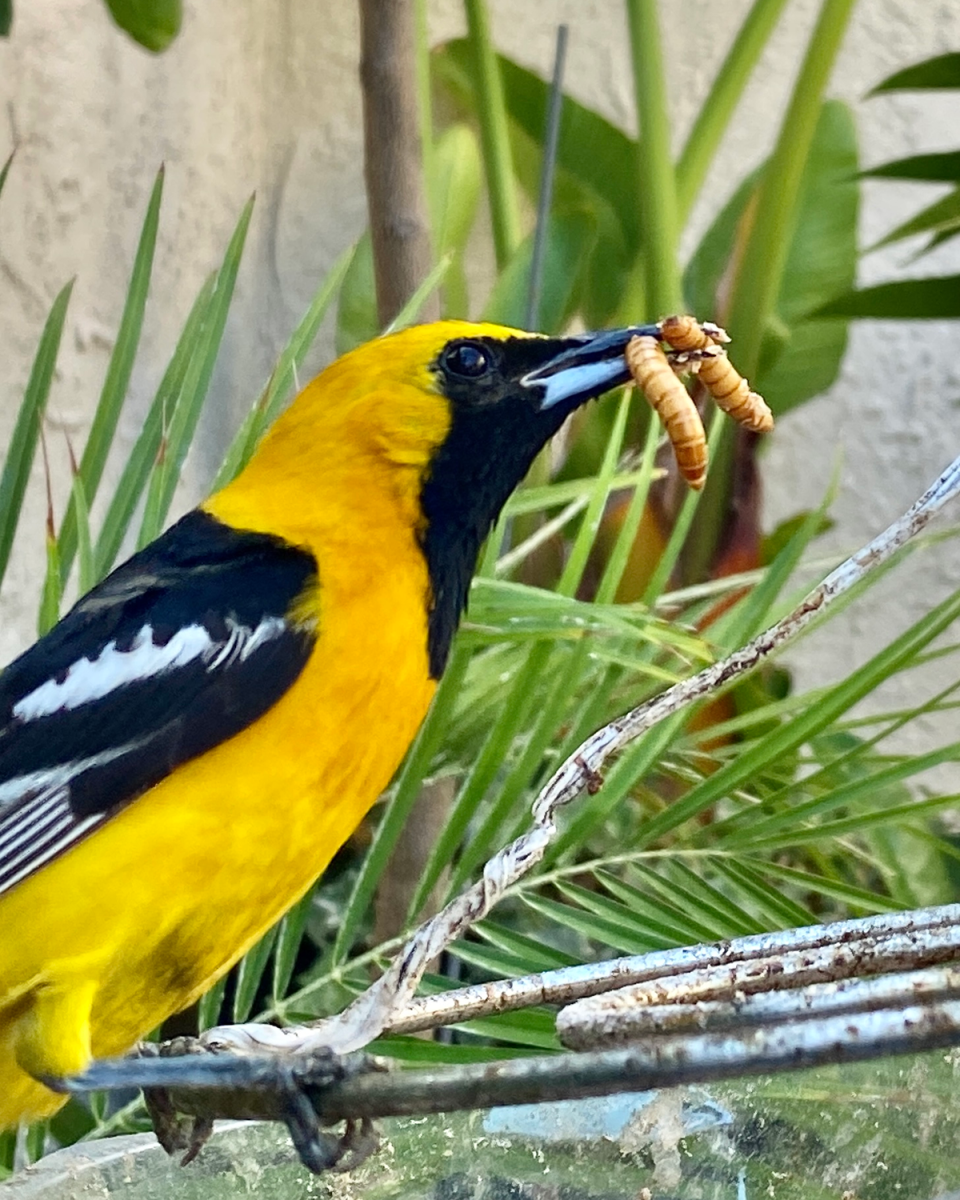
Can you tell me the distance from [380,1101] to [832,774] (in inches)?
31.9

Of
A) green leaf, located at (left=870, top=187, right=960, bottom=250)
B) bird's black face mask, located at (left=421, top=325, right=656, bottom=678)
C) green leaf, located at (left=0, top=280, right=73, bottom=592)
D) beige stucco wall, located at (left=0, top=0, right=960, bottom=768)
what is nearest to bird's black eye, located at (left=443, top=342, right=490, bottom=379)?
bird's black face mask, located at (left=421, top=325, right=656, bottom=678)

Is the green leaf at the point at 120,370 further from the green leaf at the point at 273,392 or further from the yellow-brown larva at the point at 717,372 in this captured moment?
the yellow-brown larva at the point at 717,372

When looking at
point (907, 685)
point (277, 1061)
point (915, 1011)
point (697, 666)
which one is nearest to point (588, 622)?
point (697, 666)

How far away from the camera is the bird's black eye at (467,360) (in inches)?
33.1

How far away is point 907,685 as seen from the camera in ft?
7.22

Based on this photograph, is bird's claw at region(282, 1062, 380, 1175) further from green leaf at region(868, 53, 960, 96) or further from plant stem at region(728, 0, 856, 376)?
green leaf at region(868, 53, 960, 96)

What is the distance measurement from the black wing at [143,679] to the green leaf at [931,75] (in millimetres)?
1044

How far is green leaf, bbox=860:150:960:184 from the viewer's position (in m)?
1.46

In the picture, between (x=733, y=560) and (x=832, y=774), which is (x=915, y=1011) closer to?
(x=832, y=774)

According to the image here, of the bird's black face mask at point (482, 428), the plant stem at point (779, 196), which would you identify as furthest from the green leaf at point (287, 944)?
the plant stem at point (779, 196)

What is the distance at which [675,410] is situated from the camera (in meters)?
0.65

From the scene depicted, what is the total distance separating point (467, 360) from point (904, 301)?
0.83 meters

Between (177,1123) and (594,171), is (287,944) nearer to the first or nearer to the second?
(177,1123)

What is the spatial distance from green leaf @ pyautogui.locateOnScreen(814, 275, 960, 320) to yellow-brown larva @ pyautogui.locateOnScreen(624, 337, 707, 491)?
0.81m
